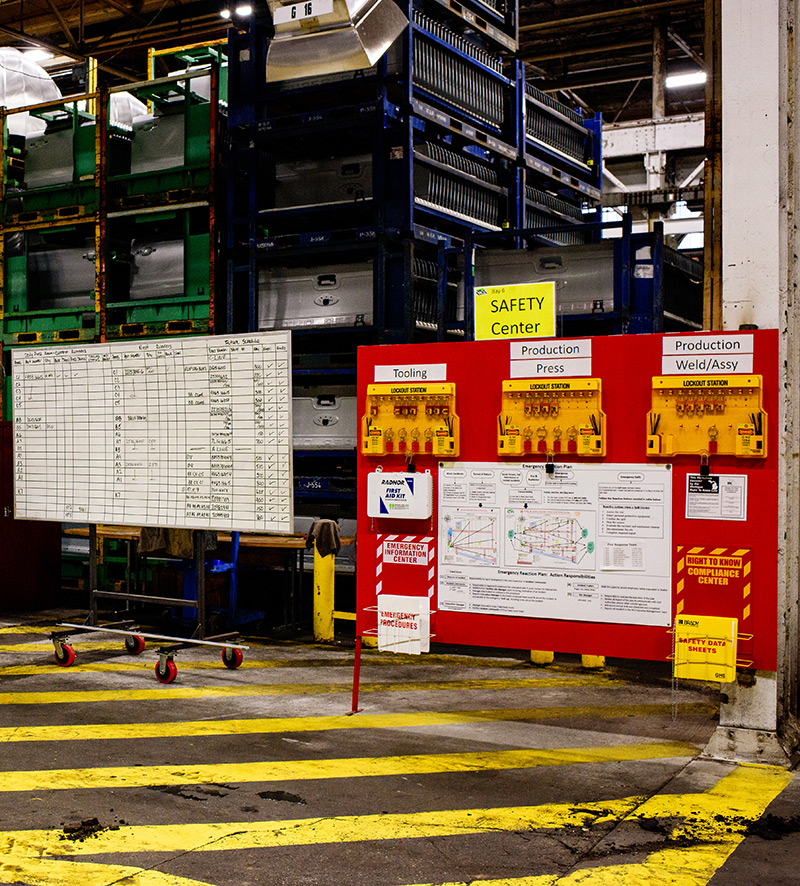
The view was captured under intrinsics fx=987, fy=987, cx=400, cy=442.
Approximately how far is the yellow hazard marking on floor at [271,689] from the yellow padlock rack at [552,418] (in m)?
2.30

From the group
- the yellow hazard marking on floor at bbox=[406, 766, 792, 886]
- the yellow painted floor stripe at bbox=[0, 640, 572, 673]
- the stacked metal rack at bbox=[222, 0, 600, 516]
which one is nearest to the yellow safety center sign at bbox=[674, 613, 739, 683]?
the yellow hazard marking on floor at bbox=[406, 766, 792, 886]

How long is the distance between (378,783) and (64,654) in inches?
138

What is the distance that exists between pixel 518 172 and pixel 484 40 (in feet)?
4.28

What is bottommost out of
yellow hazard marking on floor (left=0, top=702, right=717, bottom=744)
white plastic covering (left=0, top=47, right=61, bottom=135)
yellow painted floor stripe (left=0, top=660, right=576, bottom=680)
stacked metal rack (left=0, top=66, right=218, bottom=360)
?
yellow hazard marking on floor (left=0, top=702, right=717, bottom=744)

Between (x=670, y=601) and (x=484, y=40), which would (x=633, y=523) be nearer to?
(x=670, y=601)

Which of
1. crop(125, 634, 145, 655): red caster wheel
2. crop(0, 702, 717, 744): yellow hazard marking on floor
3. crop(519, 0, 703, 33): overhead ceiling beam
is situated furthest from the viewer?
crop(519, 0, 703, 33): overhead ceiling beam

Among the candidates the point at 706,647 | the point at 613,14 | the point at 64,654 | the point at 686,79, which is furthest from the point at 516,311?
the point at 686,79

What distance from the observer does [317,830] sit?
4266 millimetres

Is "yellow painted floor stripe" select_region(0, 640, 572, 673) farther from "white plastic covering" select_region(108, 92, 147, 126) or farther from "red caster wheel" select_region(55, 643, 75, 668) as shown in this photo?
"white plastic covering" select_region(108, 92, 147, 126)

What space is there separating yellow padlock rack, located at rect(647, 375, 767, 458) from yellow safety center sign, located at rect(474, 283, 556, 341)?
130 centimetres

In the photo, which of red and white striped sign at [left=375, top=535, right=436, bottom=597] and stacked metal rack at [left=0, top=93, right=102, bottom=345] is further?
stacked metal rack at [left=0, top=93, right=102, bottom=345]

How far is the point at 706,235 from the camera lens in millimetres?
5875

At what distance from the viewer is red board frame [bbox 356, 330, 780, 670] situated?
4.84 metres

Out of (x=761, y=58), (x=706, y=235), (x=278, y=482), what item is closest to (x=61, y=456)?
(x=278, y=482)
